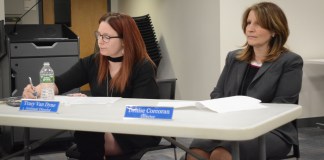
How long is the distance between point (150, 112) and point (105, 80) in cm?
90

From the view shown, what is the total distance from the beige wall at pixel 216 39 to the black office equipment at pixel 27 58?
1.41m

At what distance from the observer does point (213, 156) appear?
6.86 ft

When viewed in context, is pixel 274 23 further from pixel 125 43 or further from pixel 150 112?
pixel 150 112

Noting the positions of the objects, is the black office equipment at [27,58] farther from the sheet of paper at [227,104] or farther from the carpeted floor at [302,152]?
the sheet of paper at [227,104]

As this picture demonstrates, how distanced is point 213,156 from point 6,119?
2.98 feet

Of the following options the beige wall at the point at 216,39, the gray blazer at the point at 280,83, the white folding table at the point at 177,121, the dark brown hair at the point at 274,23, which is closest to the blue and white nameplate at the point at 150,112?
the white folding table at the point at 177,121

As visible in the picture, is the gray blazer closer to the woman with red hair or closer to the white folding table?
the white folding table

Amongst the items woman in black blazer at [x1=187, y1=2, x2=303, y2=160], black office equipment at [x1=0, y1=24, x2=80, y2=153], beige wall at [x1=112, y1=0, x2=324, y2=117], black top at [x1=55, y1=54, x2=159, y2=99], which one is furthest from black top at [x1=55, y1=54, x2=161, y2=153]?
beige wall at [x1=112, y1=0, x2=324, y2=117]

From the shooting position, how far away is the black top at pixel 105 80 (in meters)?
2.37

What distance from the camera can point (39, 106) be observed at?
1844 millimetres

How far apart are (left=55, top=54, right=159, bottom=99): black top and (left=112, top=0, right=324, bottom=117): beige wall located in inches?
83.6

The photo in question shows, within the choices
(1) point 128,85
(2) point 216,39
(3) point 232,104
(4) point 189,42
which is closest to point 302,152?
(2) point 216,39

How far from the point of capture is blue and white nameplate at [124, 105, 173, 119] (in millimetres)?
1598

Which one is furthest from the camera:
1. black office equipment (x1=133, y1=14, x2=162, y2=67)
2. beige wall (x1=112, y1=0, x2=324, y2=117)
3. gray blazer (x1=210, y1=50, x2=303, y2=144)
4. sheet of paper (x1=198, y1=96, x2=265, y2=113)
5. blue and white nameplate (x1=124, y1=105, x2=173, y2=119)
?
black office equipment (x1=133, y1=14, x2=162, y2=67)
